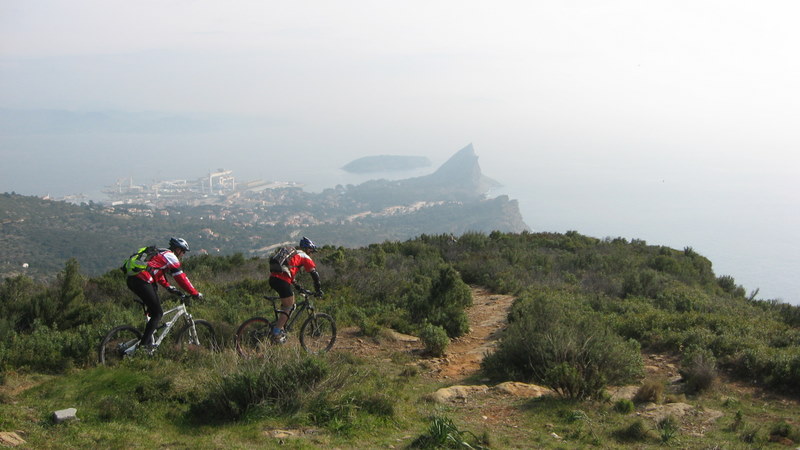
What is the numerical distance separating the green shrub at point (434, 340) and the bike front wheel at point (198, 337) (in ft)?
10.3

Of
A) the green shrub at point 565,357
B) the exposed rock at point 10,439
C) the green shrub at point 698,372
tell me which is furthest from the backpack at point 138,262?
the green shrub at point 698,372

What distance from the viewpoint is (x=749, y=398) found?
667 centimetres

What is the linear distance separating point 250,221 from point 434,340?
60.5 metres

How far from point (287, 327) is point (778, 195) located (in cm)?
10702

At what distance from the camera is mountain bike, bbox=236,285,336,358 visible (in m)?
7.07

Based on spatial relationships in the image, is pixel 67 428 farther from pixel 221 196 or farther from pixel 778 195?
pixel 778 195

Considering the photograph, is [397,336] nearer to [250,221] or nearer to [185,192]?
[250,221]

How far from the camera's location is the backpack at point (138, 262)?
20.3 ft

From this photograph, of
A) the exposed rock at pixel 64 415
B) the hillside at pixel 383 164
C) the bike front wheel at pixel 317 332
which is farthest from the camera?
the hillside at pixel 383 164

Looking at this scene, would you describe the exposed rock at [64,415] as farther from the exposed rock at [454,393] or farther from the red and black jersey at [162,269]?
→ the exposed rock at [454,393]

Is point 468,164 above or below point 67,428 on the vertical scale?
above

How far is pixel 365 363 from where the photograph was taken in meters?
7.37

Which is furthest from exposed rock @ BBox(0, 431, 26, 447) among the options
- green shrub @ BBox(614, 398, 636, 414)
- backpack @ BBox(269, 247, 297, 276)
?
green shrub @ BBox(614, 398, 636, 414)

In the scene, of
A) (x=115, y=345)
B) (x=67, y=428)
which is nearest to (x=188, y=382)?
(x=67, y=428)
